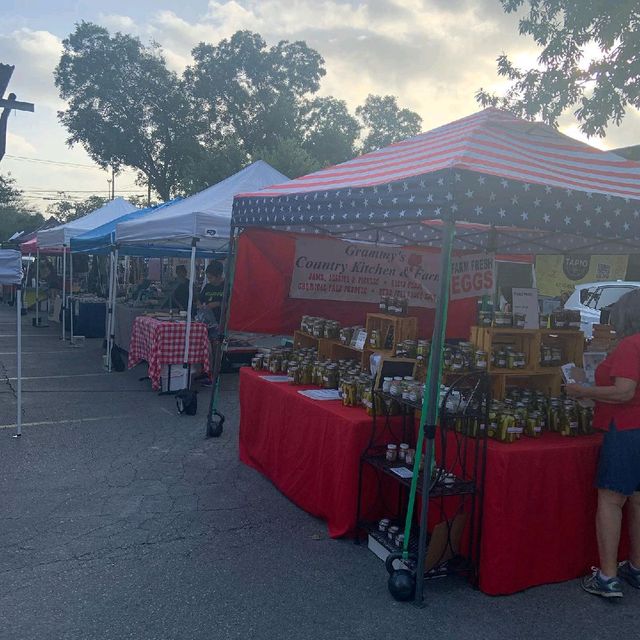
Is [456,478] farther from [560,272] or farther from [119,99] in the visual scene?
[119,99]

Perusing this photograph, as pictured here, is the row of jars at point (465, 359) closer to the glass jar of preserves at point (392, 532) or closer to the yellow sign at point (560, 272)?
the glass jar of preserves at point (392, 532)

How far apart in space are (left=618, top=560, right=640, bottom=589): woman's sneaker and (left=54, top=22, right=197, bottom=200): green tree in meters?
29.7

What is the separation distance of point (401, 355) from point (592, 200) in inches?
66.6

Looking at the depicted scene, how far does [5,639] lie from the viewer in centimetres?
299

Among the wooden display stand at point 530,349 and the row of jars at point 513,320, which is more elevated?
the row of jars at point 513,320

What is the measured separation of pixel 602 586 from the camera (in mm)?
3543

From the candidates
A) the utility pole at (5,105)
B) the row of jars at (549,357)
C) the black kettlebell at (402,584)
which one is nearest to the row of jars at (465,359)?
the row of jars at (549,357)

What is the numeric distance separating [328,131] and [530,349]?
29486 mm

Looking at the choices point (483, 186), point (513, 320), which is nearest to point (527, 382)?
point (513, 320)

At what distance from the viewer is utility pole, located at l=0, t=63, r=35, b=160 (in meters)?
5.29

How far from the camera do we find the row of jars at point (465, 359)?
4.05 meters

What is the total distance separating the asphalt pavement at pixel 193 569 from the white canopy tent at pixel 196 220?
292 cm

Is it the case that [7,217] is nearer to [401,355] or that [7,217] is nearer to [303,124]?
[303,124]

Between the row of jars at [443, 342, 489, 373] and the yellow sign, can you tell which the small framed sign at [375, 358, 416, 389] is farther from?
the yellow sign
